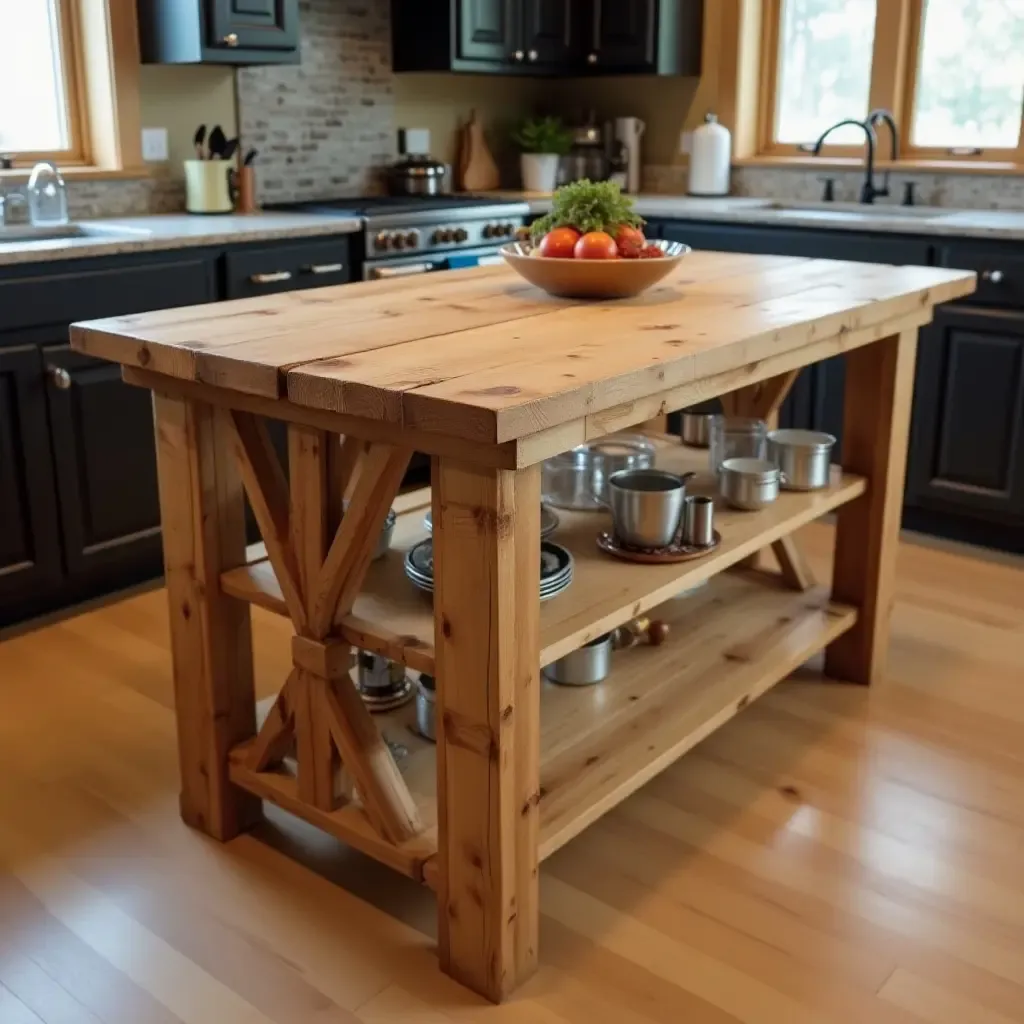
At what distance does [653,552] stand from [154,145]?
2353 millimetres

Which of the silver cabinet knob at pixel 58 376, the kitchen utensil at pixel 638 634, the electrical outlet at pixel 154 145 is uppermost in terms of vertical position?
the electrical outlet at pixel 154 145

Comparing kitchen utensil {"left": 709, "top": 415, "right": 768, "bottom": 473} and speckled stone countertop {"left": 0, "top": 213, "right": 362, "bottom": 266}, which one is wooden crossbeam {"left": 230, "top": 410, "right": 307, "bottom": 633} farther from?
speckled stone countertop {"left": 0, "top": 213, "right": 362, "bottom": 266}

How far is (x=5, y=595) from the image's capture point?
112 inches

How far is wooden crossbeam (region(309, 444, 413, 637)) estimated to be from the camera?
5.45 ft

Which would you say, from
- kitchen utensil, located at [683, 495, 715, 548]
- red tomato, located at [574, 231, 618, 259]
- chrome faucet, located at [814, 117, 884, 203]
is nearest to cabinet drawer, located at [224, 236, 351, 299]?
red tomato, located at [574, 231, 618, 259]

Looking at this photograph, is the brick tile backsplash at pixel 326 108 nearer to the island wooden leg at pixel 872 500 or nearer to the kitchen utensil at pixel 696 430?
the kitchen utensil at pixel 696 430

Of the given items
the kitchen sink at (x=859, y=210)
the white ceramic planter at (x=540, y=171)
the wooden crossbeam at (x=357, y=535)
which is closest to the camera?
the wooden crossbeam at (x=357, y=535)

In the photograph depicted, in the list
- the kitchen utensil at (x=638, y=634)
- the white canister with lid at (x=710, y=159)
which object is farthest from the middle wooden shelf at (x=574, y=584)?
the white canister with lid at (x=710, y=159)

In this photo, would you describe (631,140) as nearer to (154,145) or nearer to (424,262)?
(424,262)

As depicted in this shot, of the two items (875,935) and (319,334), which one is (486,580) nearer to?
(319,334)

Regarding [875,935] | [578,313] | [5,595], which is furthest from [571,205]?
[5,595]

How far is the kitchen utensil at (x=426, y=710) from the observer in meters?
2.12

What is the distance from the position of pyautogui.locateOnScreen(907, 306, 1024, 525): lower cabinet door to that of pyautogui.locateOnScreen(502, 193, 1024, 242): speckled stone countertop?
225mm

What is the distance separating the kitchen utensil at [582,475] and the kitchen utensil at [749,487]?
214 millimetres
